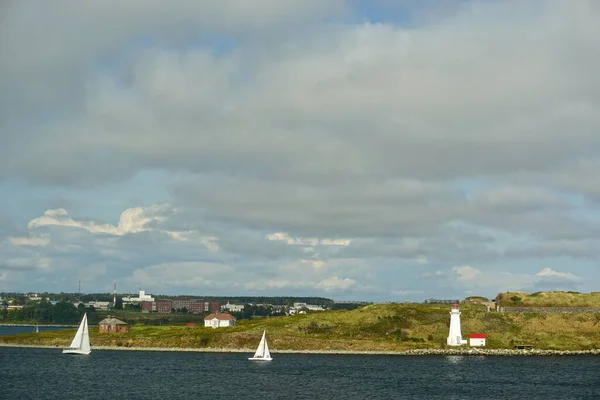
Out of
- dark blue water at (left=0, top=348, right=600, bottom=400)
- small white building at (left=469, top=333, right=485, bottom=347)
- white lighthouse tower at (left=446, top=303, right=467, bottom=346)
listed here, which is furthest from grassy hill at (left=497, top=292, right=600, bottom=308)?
dark blue water at (left=0, top=348, right=600, bottom=400)

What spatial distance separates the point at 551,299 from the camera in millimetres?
192750

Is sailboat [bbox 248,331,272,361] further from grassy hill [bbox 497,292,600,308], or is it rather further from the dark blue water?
grassy hill [bbox 497,292,600,308]

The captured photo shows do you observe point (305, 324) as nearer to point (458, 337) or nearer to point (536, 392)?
point (458, 337)

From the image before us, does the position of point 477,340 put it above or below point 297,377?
above

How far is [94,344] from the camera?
18750 cm

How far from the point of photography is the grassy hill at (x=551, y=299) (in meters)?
189

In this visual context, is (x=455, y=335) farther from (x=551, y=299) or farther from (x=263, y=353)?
(x=263, y=353)

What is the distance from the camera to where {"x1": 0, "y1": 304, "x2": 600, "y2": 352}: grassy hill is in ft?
549

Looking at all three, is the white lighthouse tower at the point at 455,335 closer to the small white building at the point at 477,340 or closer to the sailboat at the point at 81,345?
the small white building at the point at 477,340

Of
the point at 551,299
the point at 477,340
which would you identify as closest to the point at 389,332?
the point at 477,340

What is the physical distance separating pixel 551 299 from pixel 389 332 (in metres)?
47.8

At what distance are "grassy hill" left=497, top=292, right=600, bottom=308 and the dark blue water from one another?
122ft

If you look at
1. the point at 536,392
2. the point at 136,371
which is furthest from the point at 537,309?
the point at 136,371

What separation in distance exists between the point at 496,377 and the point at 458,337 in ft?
155
